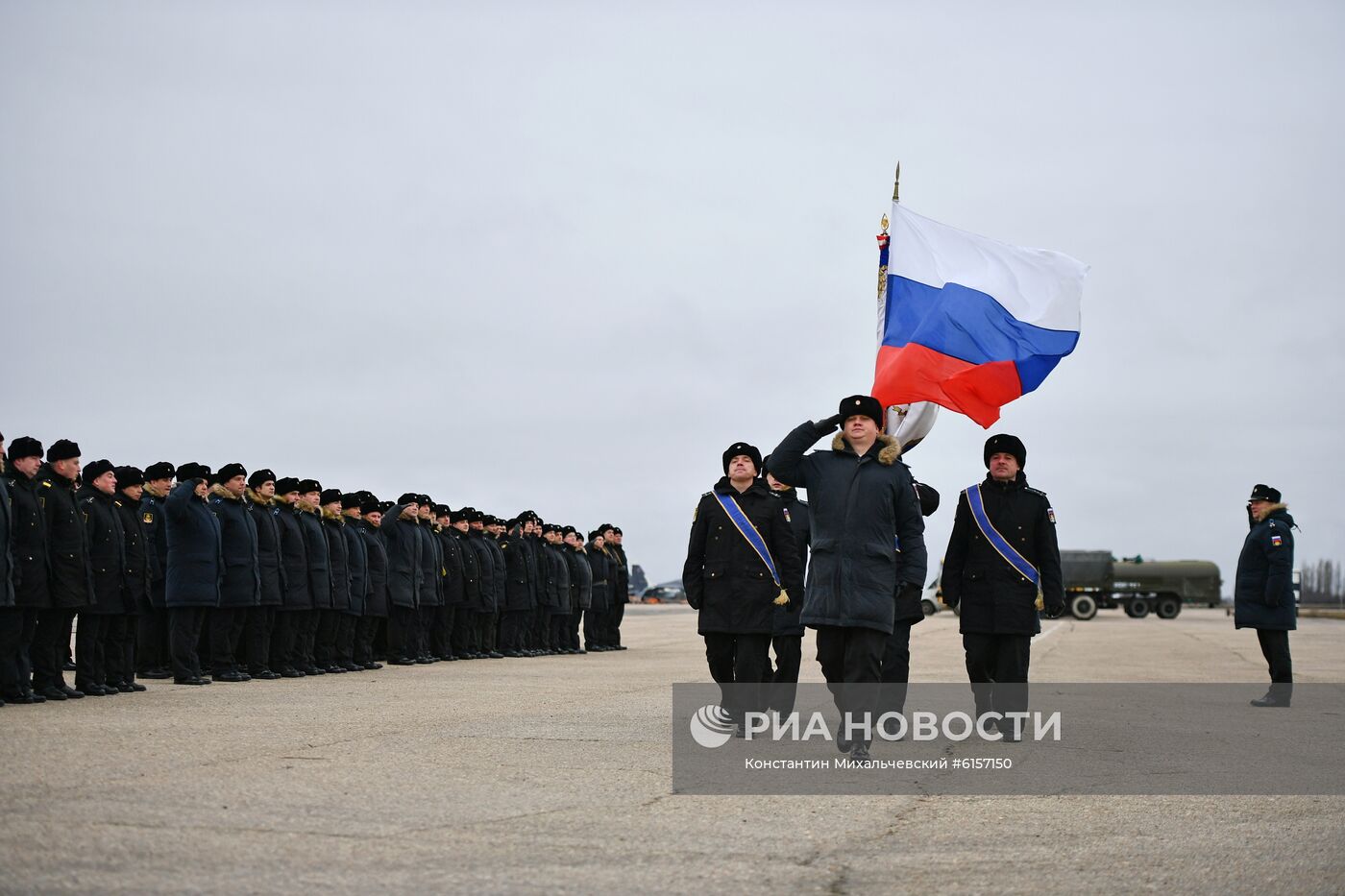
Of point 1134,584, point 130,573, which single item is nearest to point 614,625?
point 130,573

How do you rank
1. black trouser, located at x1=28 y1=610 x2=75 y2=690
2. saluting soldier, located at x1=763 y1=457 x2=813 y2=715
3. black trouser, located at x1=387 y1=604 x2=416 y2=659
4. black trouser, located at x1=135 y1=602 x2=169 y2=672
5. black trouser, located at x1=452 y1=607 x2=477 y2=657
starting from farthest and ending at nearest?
black trouser, located at x1=452 y1=607 x2=477 y2=657, black trouser, located at x1=387 y1=604 x2=416 y2=659, black trouser, located at x1=135 y1=602 x2=169 y2=672, black trouser, located at x1=28 y1=610 x2=75 y2=690, saluting soldier, located at x1=763 y1=457 x2=813 y2=715

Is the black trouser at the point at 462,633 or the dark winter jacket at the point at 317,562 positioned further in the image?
the black trouser at the point at 462,633

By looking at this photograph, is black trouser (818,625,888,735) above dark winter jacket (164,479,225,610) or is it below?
below

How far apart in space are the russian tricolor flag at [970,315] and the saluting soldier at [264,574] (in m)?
6.37

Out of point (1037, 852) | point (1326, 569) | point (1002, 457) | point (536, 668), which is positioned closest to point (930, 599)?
point (536, 668)

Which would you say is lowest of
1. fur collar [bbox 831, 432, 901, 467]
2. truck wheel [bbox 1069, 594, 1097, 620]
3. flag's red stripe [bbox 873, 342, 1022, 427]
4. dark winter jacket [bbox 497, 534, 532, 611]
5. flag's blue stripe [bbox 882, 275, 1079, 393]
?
truck wheel [bbox 1069, 594, 1097, 620]

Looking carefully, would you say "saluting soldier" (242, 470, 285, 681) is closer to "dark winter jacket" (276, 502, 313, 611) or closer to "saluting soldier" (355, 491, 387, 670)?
"dark winter jacket" (276, 502, 313, 611)

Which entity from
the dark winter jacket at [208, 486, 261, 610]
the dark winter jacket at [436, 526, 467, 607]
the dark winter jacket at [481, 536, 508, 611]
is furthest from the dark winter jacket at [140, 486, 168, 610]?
the dark winter jacket at [481, 536, 508, 611]

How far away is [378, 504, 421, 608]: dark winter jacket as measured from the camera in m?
17.8

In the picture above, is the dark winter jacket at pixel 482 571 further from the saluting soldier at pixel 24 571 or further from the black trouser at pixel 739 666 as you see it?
the black trouser at pixel 739 666

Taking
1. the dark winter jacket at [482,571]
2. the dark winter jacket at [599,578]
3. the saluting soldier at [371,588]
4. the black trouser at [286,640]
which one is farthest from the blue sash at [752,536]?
the dark winter jacket at [599,578]

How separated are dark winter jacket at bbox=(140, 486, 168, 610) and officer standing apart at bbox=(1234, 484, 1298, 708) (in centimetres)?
1004

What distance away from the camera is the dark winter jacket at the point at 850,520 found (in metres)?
7.91

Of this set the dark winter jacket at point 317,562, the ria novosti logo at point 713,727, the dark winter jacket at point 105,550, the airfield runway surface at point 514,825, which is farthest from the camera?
the dark winter jacket at point 317,562
